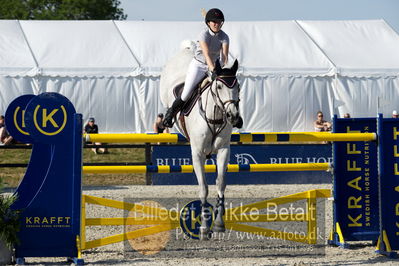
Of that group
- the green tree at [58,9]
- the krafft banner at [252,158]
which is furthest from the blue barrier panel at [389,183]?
the green tree at [58,9]

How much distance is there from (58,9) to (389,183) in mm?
43391

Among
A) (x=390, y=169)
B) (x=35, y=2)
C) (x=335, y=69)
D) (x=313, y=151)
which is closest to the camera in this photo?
(x=390, y=169)

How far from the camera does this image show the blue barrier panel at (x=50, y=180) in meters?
7.11

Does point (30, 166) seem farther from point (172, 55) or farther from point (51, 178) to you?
point (172, 55)

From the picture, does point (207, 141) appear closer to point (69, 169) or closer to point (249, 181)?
point (69, 169)

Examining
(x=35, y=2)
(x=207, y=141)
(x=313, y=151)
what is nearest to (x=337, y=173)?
(x=207, y=141)

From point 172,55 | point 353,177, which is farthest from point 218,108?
point 172,55

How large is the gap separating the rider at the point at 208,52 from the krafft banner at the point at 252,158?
7.05 meters

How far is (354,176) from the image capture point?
794cm

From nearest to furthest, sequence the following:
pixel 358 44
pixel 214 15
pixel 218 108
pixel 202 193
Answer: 1. pixel 218 108
2. pixel 214 15
3. pixel 202 193
4. pixel 358 44

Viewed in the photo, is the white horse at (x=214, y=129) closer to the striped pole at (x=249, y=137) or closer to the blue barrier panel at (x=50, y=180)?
the striped pole at (x=249, y=137)

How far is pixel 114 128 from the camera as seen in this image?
875 inches

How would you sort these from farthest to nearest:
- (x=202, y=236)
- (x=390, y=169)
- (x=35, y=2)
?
(x=35, y=2) → (x=390, y=169) → (x=202, y=236)

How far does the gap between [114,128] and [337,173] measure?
14.8 metres
